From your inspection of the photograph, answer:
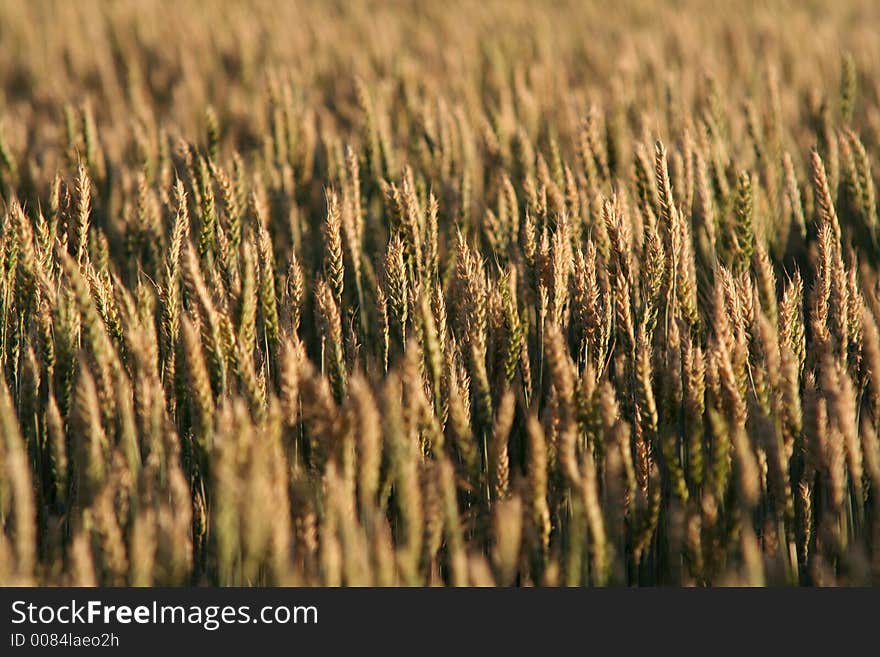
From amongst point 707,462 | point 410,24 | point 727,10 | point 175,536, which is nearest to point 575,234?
point 707,462

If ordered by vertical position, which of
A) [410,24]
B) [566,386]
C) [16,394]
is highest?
[410,24]

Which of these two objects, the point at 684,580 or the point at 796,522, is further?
the point at 796,522

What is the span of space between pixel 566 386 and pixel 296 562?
1.82ft

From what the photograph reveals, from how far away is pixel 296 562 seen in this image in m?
1.47

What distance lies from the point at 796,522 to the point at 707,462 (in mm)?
205

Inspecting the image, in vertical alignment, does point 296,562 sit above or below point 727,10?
below

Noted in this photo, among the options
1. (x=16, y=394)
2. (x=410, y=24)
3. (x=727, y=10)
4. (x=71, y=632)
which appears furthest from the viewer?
(x=727, y=10)

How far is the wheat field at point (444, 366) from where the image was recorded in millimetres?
1402

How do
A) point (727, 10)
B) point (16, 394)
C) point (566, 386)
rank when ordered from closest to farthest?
point (566, 386) < point (16, 394) < point (727, 10)

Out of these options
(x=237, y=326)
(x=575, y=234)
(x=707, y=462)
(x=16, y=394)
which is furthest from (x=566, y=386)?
(x=16, y=394)

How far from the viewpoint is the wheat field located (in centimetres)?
140

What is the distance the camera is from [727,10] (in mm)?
5512

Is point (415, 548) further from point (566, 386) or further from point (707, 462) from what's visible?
point (707, 462)

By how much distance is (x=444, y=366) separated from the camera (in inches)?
69.1
